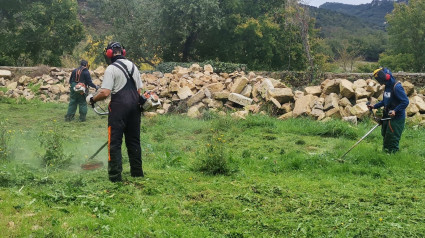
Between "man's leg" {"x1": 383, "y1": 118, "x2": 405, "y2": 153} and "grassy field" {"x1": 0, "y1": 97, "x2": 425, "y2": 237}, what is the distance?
276 mm

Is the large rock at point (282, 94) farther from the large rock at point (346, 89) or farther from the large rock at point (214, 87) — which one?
the large rock at point (214, 87)

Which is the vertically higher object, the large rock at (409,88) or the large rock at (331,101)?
the large rock at (409,88)

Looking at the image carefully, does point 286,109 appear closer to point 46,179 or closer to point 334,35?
point 46,179

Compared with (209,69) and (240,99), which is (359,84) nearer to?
(240,99)

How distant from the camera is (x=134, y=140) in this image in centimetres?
642

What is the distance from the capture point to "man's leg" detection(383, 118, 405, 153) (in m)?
8.27

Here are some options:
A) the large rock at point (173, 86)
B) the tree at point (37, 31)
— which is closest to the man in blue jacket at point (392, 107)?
the large rock at point (173, 86)

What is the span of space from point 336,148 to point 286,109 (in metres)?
4.31

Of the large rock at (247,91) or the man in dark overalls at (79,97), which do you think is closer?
the man in dark overalls at (79,97)

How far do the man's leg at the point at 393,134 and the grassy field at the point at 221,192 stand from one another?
0.28m

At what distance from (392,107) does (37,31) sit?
22.0 metres

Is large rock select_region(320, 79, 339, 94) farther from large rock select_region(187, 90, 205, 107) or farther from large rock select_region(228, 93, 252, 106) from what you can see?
large rock select_region(187, 90, 205, 107)

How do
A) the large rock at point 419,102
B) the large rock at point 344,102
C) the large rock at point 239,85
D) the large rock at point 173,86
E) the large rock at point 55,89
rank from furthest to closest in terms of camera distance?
the large rock at point 55,89, the large rock at point 173,86, the large rock at point 239,85, the large rock at point 344,102, the large rock at point 419,102

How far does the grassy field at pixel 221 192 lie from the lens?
15.6 ft
